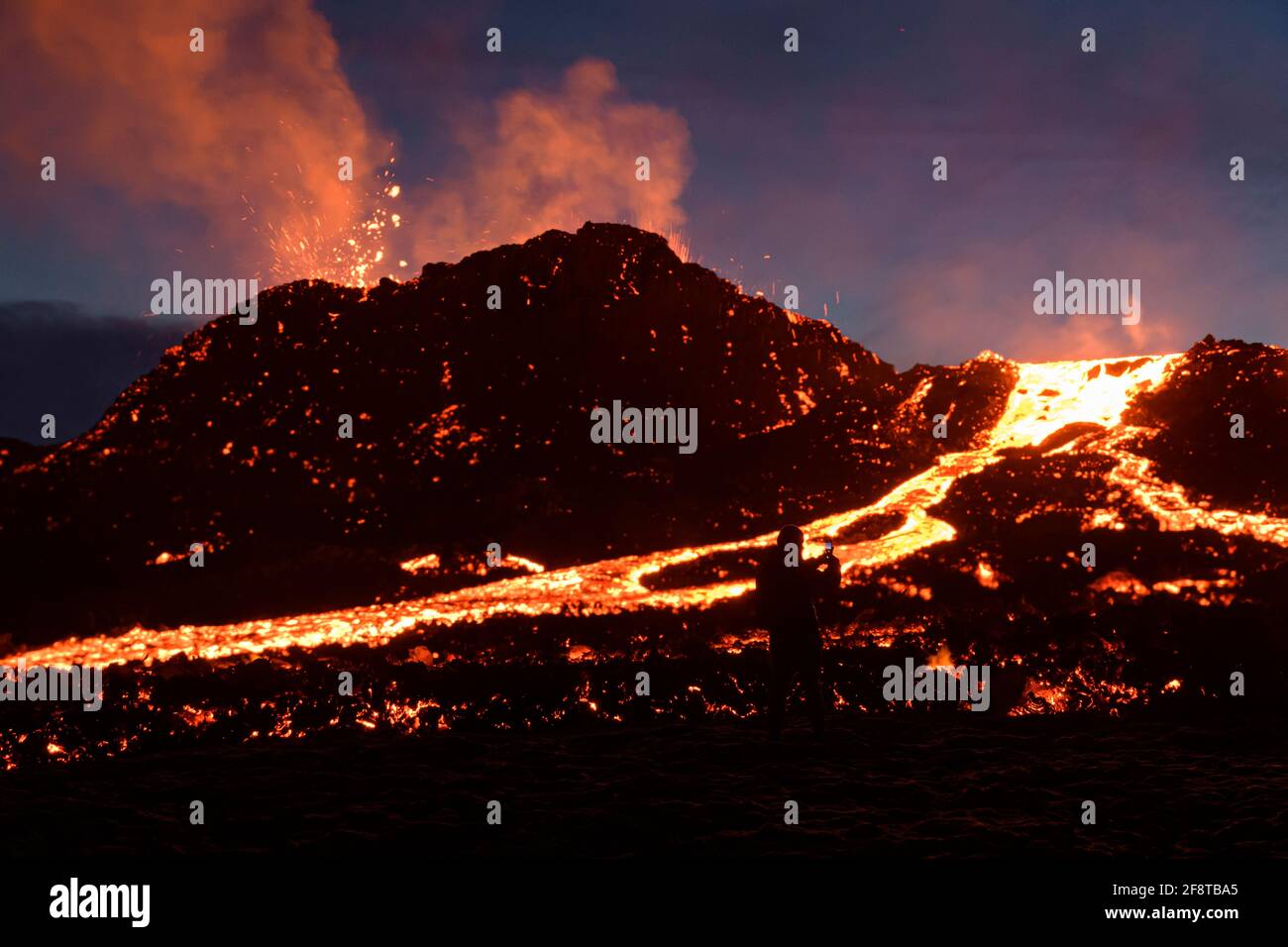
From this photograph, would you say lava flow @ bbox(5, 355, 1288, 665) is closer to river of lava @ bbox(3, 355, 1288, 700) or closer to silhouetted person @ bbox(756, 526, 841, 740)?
river of lava @ bbox(3, 355, 1288, 700)

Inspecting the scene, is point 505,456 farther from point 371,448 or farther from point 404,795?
point 404,795

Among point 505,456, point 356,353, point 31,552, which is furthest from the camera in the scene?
point 356,353

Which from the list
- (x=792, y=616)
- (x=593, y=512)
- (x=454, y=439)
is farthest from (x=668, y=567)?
(x=454, y=439)

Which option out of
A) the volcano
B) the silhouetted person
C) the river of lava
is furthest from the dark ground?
the river of lava

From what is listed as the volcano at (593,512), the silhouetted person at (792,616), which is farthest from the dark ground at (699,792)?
the volcano at (593,512)

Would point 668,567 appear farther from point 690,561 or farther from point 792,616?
point 792,616
